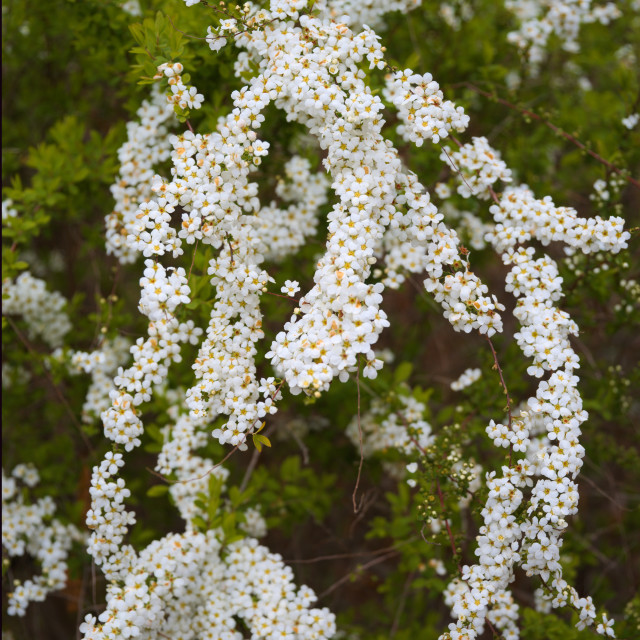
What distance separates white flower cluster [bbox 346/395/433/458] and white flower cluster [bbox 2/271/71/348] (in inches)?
72.4

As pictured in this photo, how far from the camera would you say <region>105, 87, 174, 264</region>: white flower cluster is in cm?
325

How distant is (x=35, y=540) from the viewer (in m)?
3.68

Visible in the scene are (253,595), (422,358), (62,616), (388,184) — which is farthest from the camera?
(422,358)

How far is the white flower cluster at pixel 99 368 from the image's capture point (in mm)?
3564

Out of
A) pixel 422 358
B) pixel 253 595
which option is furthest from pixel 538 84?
pixel 253 595

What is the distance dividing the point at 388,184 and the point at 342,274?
1.59 ft

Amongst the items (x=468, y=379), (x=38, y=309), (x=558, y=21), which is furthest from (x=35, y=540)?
(x=558, y=21)

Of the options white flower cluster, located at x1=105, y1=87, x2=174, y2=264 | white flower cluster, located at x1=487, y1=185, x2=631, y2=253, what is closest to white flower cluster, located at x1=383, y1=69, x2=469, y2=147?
white flower cluster, located at x1=487, y1=185, x2=631, y2=253

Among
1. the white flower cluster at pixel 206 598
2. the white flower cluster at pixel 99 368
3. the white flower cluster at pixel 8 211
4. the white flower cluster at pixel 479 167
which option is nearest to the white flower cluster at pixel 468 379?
the white flower cluster at pixel 479 167

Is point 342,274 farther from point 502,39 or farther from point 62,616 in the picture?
point 62,616

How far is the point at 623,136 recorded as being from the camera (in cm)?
368

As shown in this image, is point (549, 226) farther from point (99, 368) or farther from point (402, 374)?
point (99, 368)

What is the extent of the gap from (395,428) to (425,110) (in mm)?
1624

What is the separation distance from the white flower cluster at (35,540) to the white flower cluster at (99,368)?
1.82 feet
